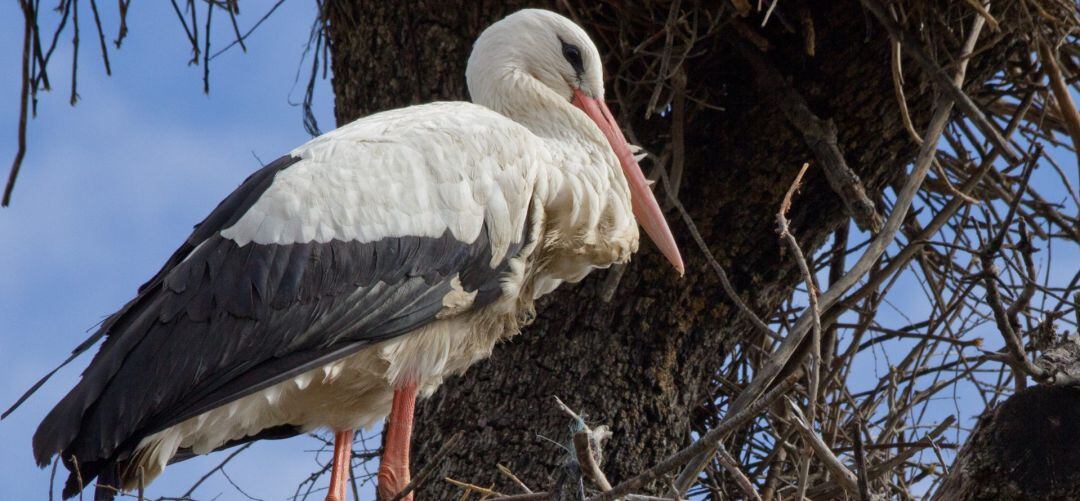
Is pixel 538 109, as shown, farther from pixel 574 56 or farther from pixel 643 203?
pixel 643 203

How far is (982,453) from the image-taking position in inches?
73.8

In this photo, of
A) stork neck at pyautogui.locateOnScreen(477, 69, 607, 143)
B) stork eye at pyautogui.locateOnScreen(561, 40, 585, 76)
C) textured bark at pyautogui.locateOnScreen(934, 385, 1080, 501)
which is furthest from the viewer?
stork eye at pyautogui.locateOnScreen(561, 40, 585, 76)

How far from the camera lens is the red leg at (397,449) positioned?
265 centimetres

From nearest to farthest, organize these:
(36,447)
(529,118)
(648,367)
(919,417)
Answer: (36,447) → (529,118) → (648,367) → (919,417)

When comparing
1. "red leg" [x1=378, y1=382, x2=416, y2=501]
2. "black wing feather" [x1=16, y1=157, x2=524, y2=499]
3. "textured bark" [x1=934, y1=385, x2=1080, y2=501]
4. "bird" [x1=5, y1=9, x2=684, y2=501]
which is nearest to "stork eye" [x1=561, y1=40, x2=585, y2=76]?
"bird" [x1=5, y1=9, x2=684, y2=501]

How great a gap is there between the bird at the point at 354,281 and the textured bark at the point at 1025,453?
1.00 m

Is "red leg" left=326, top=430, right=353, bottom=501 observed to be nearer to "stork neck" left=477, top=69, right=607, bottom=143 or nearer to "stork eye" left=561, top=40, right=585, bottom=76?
"stork neck" left=477, top=69, right=607, bottom=143

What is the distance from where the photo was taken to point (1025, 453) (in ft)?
6.11

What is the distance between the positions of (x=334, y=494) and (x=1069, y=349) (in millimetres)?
1428

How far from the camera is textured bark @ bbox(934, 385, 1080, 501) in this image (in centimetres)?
185

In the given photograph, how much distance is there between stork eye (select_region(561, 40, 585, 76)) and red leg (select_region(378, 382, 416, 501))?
0.86 meters

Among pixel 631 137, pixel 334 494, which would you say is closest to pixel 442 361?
pixel 334 494

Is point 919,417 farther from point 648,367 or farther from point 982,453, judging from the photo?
point 982,453

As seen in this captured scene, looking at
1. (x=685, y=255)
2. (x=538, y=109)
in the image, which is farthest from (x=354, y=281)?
(x=685, y=255)
